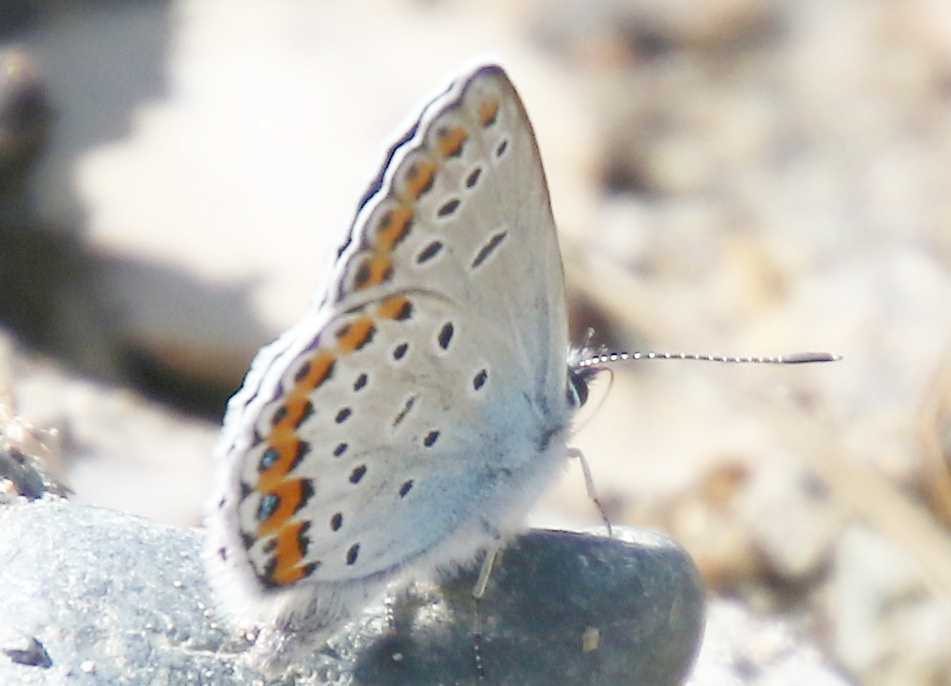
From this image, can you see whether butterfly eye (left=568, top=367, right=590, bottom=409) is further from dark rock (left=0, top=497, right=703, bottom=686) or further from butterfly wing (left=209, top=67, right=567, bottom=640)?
dark rock (left=0, top=497, right=703, bottom=686)

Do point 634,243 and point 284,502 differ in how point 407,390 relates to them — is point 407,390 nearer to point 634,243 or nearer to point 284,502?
point 284,502

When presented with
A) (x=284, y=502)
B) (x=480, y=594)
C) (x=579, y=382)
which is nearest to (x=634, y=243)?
(x=579, y=382)

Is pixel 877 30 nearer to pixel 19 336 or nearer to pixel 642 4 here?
pixel 642 4

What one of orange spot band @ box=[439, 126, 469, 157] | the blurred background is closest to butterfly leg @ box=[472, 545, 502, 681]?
orange spot band @ box=[439, 126, 469, 157]

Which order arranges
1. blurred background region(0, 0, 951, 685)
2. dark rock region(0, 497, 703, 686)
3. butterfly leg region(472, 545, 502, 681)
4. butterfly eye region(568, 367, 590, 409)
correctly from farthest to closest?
blurred background region(0, 0, 951, 685)
butterfly eye region(568, 367, 590, 409)
butterfly leg region(472, 545, 502, 681)
dark rock region(0, 497, 703, 686)

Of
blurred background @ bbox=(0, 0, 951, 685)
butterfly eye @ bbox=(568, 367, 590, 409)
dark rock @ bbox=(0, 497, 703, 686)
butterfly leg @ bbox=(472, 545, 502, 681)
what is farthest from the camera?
blurred background @ bbox=(0, 0, 951, 685)

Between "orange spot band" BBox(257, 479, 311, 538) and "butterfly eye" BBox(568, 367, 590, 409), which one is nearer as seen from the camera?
"orange spot band" BBox(257, 479, 311, 538)

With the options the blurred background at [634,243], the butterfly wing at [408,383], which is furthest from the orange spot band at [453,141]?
the blurred background at [634,243]
